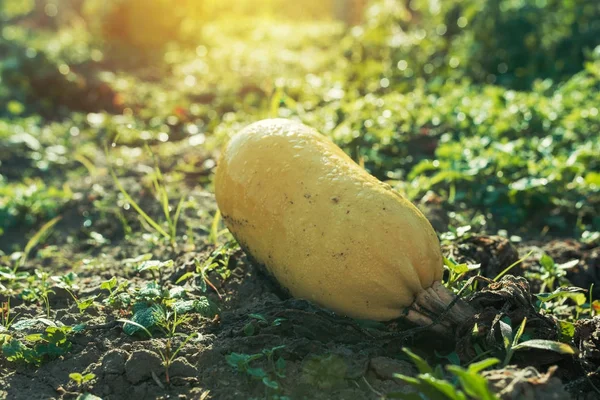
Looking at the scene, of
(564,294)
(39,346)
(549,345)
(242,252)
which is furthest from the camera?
(242,252)

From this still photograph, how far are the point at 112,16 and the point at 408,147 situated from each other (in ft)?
23.5

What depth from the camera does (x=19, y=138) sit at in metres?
5.91

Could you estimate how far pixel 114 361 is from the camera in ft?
8.03

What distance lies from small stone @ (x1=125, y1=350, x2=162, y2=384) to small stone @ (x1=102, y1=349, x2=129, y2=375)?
4cm

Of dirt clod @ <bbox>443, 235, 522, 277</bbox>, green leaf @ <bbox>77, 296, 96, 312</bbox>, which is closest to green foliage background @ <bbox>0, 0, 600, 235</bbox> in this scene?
dirt clod @ <bbox>443, 235, 522, 277</bbox>

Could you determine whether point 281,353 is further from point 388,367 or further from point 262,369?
point 388,367

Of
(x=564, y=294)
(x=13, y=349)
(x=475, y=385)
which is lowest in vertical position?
(x=13, y=349)

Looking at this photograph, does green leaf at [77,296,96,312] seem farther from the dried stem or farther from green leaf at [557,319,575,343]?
green leaf at [557,319,575,343]

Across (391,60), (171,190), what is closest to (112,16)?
(391,60)

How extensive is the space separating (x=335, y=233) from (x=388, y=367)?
0.51 m

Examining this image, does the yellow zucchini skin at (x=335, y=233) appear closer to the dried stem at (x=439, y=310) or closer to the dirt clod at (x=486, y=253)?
the dried stem at (x=439, y=310)

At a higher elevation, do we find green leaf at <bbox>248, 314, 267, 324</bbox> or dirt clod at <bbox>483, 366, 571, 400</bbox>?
dirt clod at <bbox>483, 366, 571, 400</bbox>

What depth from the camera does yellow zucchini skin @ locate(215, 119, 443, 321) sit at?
2504mm

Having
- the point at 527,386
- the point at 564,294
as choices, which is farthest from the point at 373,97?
the point at 527,386
